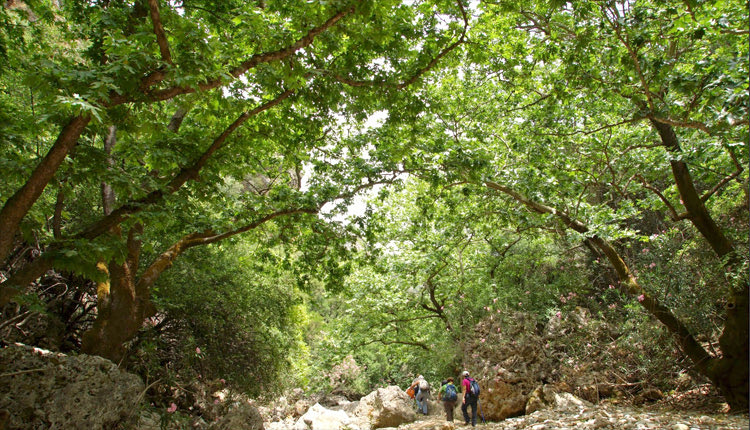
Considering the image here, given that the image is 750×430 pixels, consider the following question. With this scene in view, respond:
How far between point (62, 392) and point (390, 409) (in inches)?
388

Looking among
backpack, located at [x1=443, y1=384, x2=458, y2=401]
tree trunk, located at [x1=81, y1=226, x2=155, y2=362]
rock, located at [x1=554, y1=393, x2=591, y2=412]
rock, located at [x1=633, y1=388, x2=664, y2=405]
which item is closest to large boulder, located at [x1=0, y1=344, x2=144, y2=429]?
tree trunk, located at [x1=81, y1=226, x2=155, y2=362]

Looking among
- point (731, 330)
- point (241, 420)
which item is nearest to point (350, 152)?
point (241, 420)

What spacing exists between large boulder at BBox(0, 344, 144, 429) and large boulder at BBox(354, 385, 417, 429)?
28.8 ft

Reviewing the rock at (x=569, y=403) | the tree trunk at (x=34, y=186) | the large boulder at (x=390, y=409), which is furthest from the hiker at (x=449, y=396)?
the tree trunk at (x=34, y=186)

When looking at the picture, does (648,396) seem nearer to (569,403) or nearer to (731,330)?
(569,403)

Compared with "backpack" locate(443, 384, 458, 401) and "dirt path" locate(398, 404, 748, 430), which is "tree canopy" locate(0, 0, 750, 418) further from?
"backpack" locate(443, 384, 458, 401)

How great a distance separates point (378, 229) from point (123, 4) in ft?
17.5

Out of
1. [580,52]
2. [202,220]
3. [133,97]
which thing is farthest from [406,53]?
[202,220]

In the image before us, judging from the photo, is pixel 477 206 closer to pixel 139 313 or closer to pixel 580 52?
pixel 580 52

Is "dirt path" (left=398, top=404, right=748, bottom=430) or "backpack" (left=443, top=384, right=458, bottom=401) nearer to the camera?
"dirt path" (left=398, top=404, right=748, bottom=430)

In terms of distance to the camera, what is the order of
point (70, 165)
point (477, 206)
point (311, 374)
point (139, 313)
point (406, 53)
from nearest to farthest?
point (70, 165) < point (406, 53) < point (139, 313) < point (477, 206) < point (311, 374)

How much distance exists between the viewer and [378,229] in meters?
8.22

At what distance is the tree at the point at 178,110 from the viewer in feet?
12.8

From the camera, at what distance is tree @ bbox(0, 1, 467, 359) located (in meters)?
3.91
